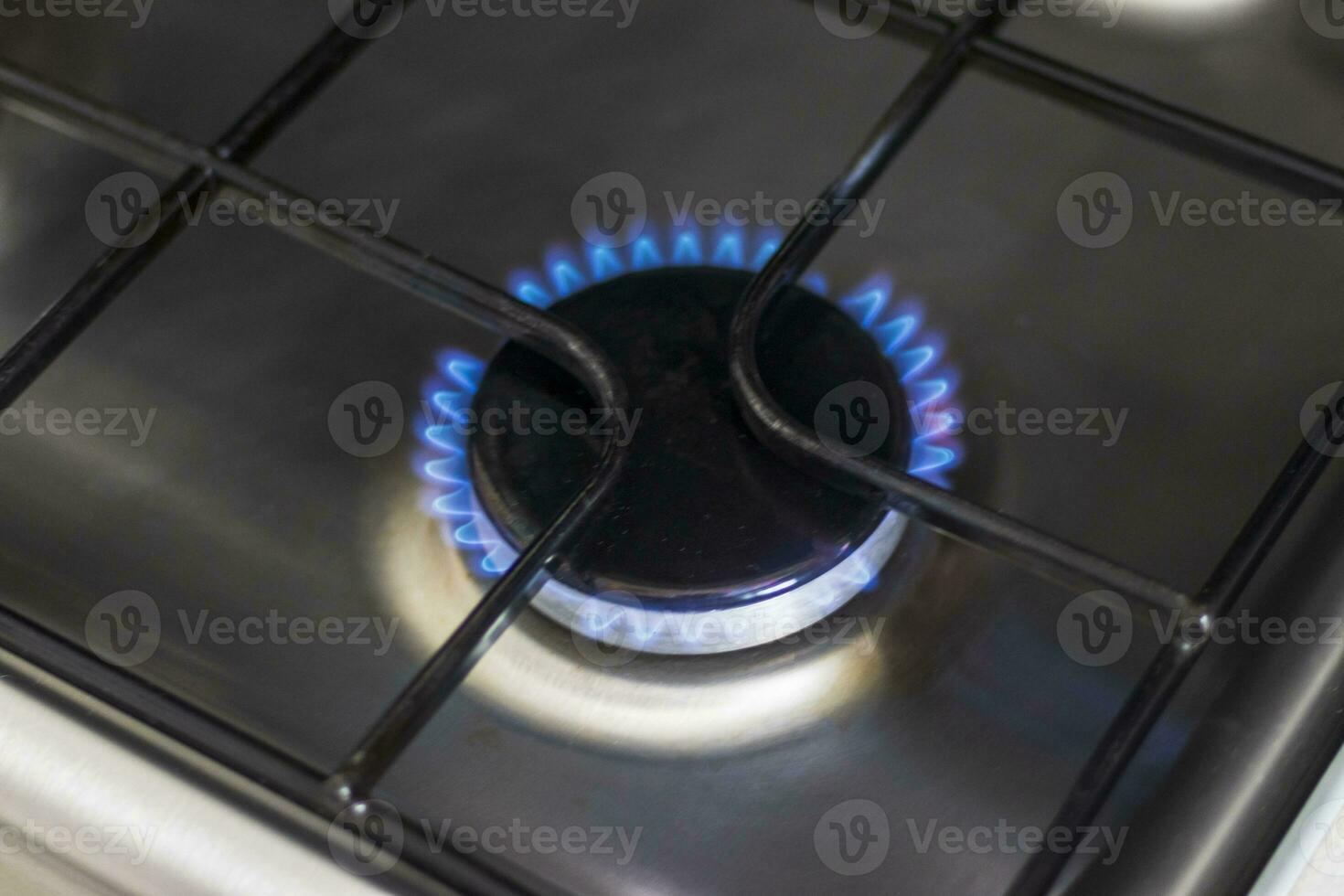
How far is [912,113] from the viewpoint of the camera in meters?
0.58

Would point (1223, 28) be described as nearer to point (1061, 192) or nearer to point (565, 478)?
point (1061, 192)

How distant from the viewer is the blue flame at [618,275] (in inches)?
21.5

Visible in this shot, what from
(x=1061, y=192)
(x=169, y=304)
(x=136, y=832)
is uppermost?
(x=1061, y=192)

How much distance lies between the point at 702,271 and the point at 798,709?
17 cm

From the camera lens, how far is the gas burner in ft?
1.65

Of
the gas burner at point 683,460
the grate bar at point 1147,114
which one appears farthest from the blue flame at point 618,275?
the grate bar at point 1147,114

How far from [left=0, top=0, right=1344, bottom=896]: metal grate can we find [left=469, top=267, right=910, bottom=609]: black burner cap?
0.06 ft

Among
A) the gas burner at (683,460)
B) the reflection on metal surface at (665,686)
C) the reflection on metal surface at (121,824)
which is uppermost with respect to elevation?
the gas burner at (683,460)

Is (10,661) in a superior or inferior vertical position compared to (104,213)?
inferior

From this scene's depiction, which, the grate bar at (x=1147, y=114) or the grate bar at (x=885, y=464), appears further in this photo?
the grate bar at (x=1147, y=114)

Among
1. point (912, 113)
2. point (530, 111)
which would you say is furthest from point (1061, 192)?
point (530, 111)

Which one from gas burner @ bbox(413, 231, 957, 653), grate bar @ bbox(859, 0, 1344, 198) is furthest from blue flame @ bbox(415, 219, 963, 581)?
grate bar @ bbox(859, 0, 1344, 198)

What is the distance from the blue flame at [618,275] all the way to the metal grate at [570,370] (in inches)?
2.0

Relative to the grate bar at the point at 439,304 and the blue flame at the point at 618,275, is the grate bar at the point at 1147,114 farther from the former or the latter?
the grate bar at the point at 439,304
